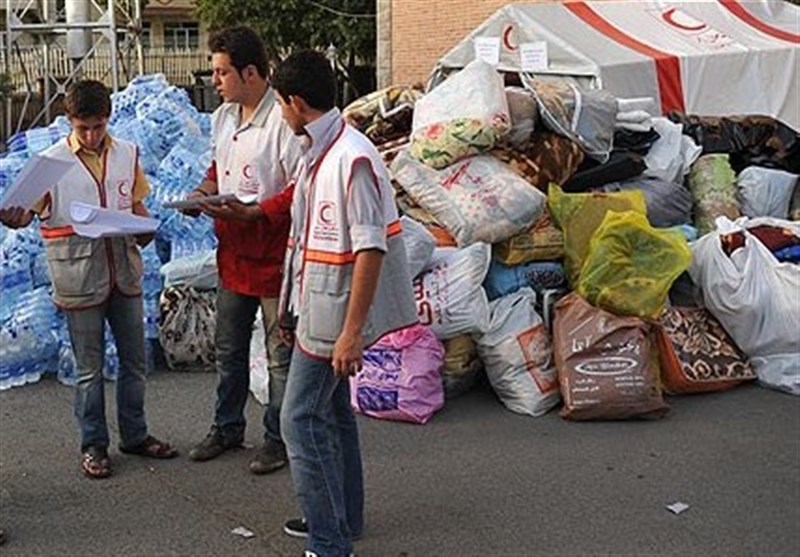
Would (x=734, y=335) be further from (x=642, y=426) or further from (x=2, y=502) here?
(x=2, y=502)

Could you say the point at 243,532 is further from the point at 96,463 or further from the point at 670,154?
the point at 670,154

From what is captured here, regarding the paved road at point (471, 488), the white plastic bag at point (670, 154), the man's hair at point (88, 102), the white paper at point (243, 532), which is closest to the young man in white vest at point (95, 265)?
the man's hair at point (88, 102)

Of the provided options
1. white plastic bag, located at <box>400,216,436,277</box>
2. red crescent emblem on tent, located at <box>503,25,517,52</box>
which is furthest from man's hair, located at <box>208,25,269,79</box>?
red crescent emblem on tent, located at <box>503,25,517,52</box>

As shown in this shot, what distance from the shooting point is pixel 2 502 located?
4.52m

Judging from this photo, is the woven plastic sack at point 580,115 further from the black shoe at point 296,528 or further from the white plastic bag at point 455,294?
the black shoe at point 296,528

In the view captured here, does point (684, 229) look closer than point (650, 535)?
No

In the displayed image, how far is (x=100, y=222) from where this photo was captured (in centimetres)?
450

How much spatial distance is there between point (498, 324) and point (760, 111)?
7706 mm

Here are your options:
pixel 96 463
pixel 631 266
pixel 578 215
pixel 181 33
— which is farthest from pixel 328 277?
pixel 181 33

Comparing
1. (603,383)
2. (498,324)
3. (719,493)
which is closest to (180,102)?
(498,324)

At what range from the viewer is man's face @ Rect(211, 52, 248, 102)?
14.6 feet

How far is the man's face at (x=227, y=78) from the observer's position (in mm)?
4453

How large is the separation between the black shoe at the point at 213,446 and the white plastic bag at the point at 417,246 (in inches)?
51.7

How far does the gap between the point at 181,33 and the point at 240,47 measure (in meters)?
46.4
